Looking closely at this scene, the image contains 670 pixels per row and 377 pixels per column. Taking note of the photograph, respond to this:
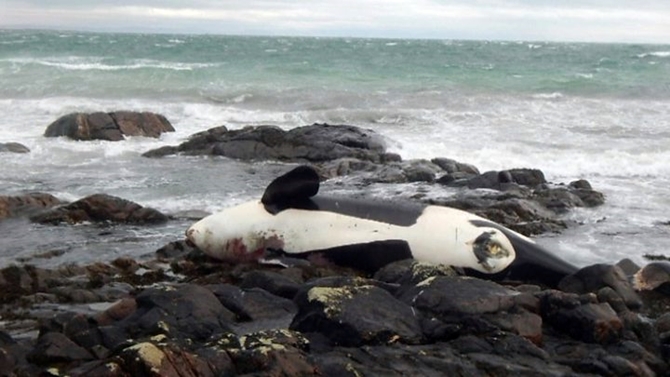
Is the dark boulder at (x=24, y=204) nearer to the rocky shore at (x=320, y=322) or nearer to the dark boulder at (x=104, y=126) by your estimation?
the rocky shore at (x=320, y=322)

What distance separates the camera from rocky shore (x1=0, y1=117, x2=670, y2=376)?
6.12 metres

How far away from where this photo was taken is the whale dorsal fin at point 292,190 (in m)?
9.34

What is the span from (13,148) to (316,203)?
1317 centimetres

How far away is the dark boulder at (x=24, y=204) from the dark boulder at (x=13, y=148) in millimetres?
7057

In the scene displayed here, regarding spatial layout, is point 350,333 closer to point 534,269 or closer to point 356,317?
point 356,317

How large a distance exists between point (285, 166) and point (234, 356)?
44.3ft

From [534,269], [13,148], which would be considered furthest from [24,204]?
[534,269]

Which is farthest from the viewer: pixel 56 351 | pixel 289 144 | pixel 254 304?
pixel 289 144

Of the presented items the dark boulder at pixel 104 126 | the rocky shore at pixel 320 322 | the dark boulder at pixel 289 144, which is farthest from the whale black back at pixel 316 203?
→ the dark boulder at pixel 104 126

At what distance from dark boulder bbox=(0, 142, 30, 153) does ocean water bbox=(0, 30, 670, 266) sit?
0.48m

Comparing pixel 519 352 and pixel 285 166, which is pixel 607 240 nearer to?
pixel 519 352

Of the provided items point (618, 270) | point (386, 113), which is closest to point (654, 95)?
point (386, 113)

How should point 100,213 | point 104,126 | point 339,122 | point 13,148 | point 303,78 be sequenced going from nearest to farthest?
1. point 100,213
2. point 13,148
3. point 104,126
4. point 339,122
5. point 303,78

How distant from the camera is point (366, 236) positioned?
9234 mm
